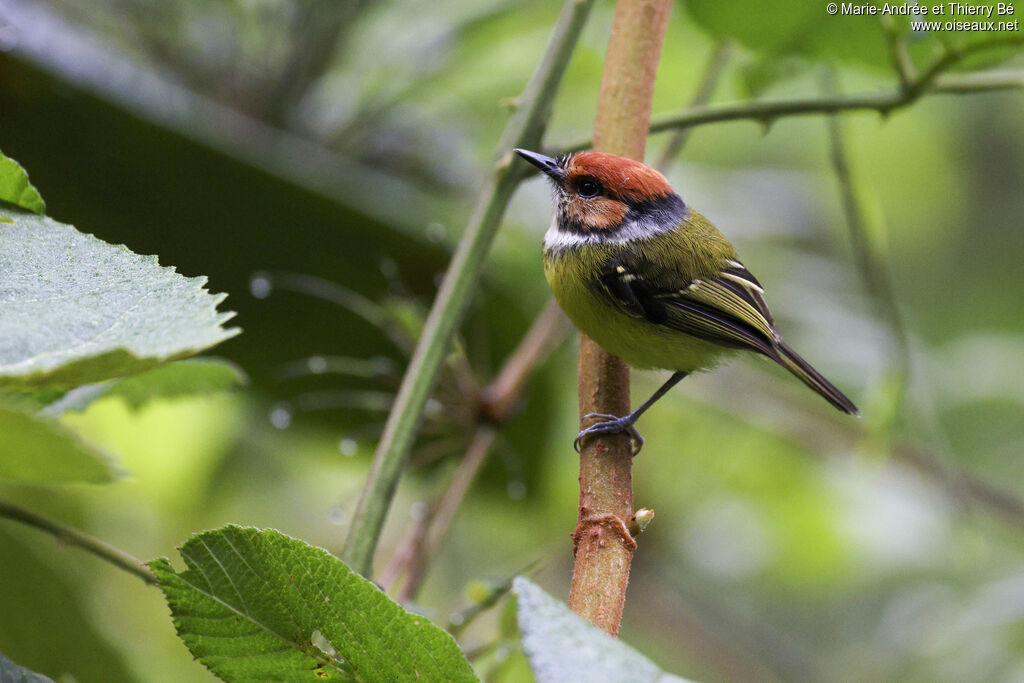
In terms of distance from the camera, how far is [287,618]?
623 millimetres

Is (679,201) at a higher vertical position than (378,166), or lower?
lower

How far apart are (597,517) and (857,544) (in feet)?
6.29

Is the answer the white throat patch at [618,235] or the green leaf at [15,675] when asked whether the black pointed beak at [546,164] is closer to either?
the white throat patch at [618,235]

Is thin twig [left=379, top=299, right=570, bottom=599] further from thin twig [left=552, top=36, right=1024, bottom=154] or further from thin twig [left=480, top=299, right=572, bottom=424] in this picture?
thin twig [left=552, top=36, right=1024, bottom=154]

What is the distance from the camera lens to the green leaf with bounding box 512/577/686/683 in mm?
470

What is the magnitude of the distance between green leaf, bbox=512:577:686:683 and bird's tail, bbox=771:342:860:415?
98 centimetres

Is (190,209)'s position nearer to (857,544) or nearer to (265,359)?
(265,359)

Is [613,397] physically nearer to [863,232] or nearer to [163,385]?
[163,385]

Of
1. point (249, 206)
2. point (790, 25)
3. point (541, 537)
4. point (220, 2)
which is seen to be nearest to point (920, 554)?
point (541, 537)

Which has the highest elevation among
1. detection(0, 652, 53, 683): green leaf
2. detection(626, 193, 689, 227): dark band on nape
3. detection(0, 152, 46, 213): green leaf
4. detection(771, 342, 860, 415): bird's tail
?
detection(626, 193, 689, 227): dark band on nape

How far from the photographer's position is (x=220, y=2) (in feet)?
5.99

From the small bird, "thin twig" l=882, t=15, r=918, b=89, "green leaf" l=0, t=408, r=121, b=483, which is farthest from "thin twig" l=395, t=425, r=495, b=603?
"thin twig" l=882, t=15, r=918, b=89

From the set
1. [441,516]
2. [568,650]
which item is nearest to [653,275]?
[441,516]

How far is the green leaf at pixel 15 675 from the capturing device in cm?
60
